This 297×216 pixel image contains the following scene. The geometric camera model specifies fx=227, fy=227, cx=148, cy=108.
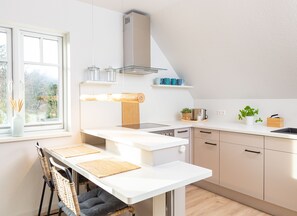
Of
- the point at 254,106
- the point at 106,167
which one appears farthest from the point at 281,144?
the point at 106,167

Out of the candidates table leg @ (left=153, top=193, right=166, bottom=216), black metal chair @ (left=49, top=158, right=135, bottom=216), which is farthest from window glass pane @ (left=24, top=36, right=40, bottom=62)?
table leg @ (left=153, top=193, right=166, bottom=216)

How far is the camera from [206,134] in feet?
10.5

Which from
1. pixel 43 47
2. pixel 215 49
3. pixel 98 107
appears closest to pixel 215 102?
pixel 215 49

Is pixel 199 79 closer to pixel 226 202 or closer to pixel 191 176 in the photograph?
pixel 226 202

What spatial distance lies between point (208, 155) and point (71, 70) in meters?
2.15

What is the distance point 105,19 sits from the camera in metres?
3.03

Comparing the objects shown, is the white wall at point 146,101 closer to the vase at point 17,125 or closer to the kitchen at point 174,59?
the kitchen at point 174,59

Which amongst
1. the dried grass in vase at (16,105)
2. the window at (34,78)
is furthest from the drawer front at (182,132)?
the dried grass in vase at (16,105)

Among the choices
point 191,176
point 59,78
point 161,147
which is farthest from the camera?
point 59,78

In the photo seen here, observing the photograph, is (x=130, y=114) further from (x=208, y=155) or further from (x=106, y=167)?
(x=106, y=167)

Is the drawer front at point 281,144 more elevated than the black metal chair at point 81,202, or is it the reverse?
the drawer front at point 281,144

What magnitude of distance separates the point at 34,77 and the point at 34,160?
951 mm

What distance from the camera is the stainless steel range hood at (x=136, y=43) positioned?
3102 millimetres

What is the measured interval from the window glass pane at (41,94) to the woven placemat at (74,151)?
56 cm
